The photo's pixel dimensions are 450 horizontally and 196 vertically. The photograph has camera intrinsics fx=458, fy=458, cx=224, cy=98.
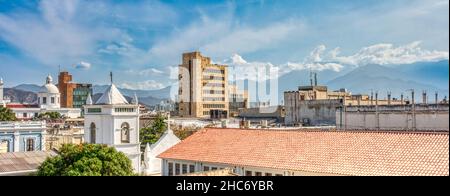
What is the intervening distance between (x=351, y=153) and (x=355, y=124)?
848 inches

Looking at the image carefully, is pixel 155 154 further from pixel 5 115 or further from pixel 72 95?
pixel 72 95

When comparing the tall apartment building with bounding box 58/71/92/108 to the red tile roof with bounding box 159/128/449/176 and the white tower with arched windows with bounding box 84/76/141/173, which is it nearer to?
the white tower with arched windows with bounding box 84/76/141/173

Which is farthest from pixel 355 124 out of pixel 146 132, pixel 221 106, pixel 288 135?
pixel 221 106

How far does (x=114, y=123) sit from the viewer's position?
19.7 meters

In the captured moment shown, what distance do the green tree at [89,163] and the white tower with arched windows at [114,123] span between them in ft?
16.4

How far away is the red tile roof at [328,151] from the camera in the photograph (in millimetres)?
14359

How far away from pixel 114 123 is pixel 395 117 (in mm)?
21888

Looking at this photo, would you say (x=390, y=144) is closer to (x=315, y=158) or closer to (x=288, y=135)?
(x=315, y=158)

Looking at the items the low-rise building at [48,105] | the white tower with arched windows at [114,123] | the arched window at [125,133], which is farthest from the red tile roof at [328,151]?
the low-rise building at [48,105]

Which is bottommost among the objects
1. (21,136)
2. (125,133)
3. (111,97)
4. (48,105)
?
(21,136)

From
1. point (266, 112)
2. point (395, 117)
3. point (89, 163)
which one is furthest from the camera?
point (266, 112)

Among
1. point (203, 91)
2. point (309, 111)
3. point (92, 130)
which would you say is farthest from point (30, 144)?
point (203, 91)

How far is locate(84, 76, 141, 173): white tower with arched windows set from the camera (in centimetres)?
1978

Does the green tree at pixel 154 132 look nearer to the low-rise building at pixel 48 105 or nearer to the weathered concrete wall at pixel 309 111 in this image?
the weathered concrete wall at pixel 309 111
